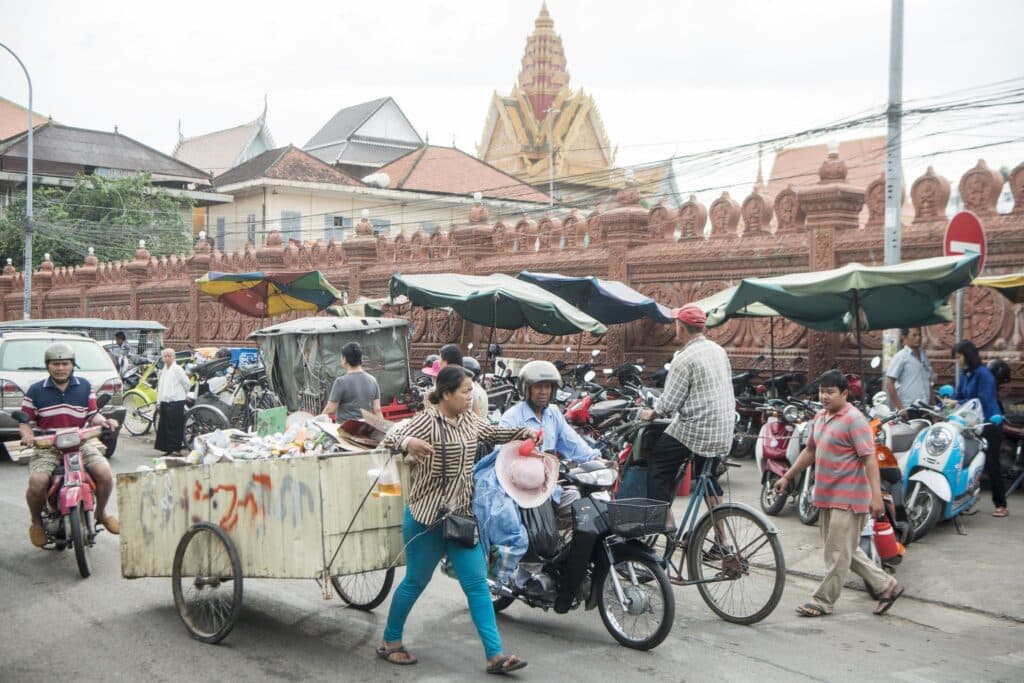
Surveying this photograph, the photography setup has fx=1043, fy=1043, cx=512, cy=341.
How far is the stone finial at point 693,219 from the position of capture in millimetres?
15852

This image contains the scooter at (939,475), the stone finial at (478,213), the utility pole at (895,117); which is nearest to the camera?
the scooter at (939,475)

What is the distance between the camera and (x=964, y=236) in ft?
32.5

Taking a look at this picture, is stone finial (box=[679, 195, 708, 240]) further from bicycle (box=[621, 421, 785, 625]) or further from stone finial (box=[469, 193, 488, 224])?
bicycle (box=[621, 421, 785, 625])

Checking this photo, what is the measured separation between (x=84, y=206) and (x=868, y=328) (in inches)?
1476

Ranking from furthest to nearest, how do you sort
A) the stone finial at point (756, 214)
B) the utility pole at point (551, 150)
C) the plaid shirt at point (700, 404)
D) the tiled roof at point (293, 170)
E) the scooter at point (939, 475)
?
the utility pole at point (551, 150)
the tiled roof at point (293, 170)
the stone finial at point (756, 214)
the scooter at point (939, 475)
the plaid shirt at point (700, 404)

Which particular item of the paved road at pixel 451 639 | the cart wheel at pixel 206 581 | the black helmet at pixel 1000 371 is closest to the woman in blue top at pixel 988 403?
the black helmet at pixel 1000 371

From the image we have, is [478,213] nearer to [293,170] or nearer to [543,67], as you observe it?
[293,170]

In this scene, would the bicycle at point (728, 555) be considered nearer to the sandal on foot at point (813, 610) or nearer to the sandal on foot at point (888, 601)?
the sandal on foot at point (813, 610)

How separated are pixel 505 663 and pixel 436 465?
1031 mm

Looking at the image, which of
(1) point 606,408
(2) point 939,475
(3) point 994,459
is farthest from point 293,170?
(2) point 939,475

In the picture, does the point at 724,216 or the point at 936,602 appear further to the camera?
the point at 724,216

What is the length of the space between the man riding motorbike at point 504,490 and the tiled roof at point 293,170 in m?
38.9

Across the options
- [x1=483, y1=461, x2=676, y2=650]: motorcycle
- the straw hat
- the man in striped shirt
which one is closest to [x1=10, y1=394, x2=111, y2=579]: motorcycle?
[x1=483, y1=461, x2=676, y2=650]: motorcycle

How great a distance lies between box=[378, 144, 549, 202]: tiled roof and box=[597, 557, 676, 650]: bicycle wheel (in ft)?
130
